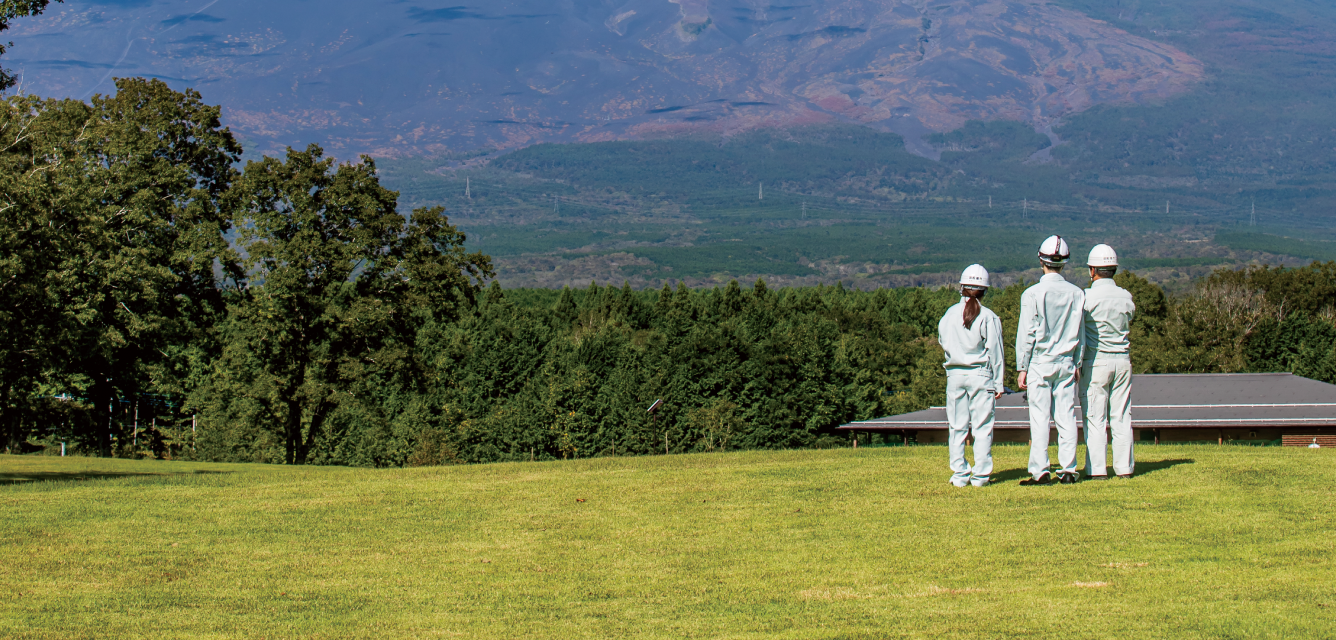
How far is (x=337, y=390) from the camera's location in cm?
4216

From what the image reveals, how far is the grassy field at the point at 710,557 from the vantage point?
9.26 m

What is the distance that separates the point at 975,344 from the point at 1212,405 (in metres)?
43.7

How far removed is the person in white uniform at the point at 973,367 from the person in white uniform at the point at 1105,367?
3.86 feet

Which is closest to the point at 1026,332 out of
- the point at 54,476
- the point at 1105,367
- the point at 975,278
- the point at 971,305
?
the point at 971,305

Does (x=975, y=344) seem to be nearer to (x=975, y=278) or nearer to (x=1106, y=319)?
(x=975, y=278)

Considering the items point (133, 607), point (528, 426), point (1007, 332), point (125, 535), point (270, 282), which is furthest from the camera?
point (1007, 332)

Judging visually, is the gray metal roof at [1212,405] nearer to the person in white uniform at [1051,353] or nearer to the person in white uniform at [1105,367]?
the person in white uniform at [1105,367]

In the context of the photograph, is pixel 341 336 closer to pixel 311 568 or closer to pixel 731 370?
pixel 311 568

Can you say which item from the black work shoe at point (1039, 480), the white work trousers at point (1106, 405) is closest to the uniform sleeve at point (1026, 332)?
the white work trousers at point (1106, 405)

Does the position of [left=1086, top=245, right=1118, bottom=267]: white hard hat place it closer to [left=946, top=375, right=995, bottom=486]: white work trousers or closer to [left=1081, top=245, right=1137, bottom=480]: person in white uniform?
[left=1081, top=245, right=1137, bottom=480]: person in white uniform

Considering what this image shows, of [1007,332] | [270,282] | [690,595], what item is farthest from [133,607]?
[1007,332]

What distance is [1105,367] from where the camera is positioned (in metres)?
14.4

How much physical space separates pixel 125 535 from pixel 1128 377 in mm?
11843

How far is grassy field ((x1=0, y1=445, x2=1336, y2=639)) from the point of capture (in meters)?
9.26
